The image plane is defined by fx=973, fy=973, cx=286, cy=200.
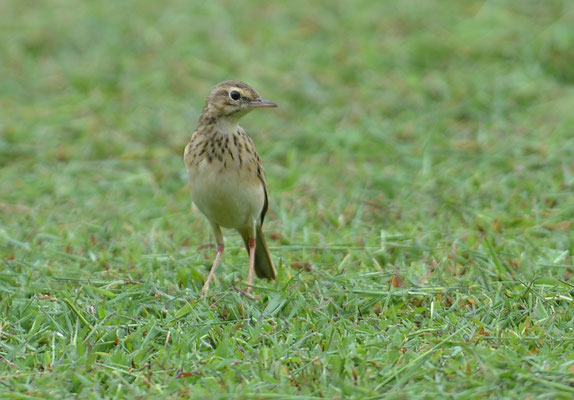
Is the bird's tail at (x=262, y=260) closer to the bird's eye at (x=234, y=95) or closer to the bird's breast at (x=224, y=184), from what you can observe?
the bird's breast at (x=224, y=184)

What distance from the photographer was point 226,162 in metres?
6.64

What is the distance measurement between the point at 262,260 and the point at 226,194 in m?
0.71

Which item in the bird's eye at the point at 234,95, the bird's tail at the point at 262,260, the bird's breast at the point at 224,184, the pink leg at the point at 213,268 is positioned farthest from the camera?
the bird's tail at the point at 262,260

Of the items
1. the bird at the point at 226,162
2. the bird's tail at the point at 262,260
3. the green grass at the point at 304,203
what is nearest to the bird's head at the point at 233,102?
the bird at the point at 226,162

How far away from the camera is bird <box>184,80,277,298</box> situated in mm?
6645

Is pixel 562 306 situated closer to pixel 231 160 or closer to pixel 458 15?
pixel 231 160

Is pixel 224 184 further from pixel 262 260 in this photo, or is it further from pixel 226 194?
pixel 262 260

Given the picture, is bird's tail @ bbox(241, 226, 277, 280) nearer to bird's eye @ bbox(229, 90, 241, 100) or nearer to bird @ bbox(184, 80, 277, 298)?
bird @ bbox(184, 80, 277, 298)

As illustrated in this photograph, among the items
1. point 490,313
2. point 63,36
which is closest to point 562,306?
point 490,313

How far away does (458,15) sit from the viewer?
12.3 m

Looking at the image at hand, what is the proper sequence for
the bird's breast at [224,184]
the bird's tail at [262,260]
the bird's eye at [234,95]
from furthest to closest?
the bird's tail at [262,260]
the bird's eye at [234,95]
the bird's breast at [224,184]

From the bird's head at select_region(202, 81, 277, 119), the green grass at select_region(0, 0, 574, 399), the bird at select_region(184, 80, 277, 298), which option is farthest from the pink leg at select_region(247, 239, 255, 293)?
the bird's head at select_region(202, 81, 277, 119)

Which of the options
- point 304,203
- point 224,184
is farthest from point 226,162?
point 304,203

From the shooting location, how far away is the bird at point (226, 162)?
6.64 metres
